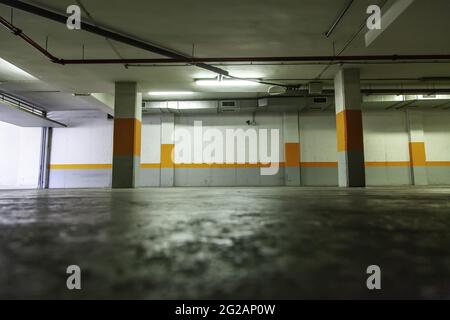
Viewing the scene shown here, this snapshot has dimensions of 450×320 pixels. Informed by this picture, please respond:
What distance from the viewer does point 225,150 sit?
12.4 m

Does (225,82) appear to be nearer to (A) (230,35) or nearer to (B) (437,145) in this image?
(A) (230,35)

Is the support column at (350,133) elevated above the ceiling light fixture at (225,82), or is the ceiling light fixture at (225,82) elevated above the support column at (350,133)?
the ceiling light fixture at (225,82)

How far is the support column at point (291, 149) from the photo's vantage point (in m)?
12.0

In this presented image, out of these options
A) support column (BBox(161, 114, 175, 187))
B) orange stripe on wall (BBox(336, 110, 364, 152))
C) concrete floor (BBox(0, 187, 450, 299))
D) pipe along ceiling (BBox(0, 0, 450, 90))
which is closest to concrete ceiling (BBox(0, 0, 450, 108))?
pipe along ceiling (BBox(0, 0, 450, 90))

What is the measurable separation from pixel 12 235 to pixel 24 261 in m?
0.39

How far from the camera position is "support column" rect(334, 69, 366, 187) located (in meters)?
7.21

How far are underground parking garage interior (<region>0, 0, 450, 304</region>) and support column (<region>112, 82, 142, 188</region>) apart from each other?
4 cm

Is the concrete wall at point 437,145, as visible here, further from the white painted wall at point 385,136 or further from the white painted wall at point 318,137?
the white painted wall at point 318,137

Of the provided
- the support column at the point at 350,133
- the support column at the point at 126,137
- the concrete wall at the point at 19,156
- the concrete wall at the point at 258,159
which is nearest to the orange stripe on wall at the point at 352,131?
the support column at the point at 350,133

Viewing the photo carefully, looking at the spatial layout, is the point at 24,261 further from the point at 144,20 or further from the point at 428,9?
the point at 428,9

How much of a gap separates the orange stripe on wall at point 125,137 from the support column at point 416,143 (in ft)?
36.3

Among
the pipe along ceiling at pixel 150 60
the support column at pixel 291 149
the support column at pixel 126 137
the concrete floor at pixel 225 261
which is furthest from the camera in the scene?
the support column at pixel 291 149

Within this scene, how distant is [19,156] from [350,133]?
1318 cm

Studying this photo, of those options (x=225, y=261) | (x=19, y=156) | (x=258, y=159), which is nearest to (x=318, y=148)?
(x=258, y=159)
